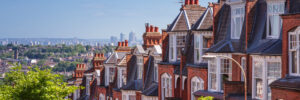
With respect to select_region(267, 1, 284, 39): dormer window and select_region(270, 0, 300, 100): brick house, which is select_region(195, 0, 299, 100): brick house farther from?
select_region(270, 0, 300, 100): brick house

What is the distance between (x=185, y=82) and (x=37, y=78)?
9576 mm

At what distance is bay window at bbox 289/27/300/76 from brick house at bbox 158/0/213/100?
8964 mm

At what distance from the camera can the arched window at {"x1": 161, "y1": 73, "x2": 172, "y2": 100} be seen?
3812 centimetres

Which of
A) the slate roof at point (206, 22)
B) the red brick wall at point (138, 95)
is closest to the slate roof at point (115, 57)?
the red brick wall at point (138, 95)

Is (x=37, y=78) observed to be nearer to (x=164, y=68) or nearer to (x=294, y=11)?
(x=164, y=68)

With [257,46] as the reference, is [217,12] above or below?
above

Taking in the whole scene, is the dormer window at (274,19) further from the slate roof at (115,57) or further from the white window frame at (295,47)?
the slate roof at (115,57)

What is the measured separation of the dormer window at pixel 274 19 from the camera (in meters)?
26.0

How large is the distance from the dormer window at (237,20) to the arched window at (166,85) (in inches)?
373

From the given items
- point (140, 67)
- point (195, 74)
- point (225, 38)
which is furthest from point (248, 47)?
point (140, 67)

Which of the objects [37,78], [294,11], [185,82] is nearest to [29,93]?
[37,78]

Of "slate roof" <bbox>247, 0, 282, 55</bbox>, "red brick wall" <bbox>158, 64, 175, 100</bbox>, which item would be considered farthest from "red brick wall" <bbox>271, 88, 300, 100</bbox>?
"red brick wall" <bbox>158, 64, 175, 100</bbox>

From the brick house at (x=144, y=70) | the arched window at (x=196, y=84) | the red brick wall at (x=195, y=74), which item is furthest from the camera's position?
the brick house at (x=144, y=70)

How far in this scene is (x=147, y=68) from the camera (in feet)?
147
